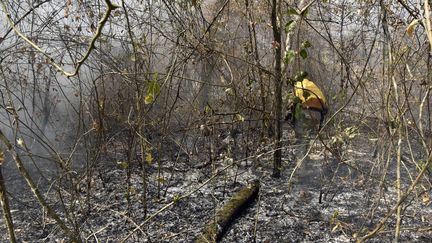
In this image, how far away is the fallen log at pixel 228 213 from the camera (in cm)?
325

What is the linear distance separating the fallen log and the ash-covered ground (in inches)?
2.2

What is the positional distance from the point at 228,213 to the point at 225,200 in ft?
1.29

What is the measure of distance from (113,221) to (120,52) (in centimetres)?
175

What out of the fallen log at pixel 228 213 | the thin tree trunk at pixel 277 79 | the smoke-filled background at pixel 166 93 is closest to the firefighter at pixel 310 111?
the smoke-filled background at pixel 166 93

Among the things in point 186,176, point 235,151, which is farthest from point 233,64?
point 186,176

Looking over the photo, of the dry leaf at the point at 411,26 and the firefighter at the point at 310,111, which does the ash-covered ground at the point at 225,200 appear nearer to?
the firefighter at the point at 310,111

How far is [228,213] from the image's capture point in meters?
3.59

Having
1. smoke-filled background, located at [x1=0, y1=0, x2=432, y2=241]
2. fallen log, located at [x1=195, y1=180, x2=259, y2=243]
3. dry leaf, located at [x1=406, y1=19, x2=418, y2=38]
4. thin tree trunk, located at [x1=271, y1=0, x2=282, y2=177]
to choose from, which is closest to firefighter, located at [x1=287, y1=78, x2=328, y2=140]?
smoke-filled background, located at [x1=0, y1=0, x2=432, y2=241]

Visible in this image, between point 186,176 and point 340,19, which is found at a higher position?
point 340,19

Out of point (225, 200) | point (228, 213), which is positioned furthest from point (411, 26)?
point (225, 200)

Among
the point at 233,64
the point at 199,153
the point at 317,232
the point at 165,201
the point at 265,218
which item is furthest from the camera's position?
the point at 199,153

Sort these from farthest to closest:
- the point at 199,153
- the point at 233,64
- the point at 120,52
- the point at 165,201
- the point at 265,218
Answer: the point at 199,153 → the point at 233,64 → the point at 120,52 → the point at 165,201 → the point at 265,218

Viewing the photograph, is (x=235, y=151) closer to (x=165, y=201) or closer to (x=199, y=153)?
(x=199, y=153)

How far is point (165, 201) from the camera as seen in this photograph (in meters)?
4.03
